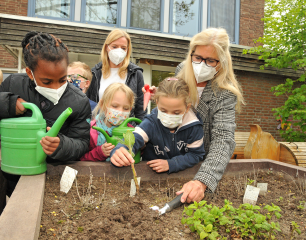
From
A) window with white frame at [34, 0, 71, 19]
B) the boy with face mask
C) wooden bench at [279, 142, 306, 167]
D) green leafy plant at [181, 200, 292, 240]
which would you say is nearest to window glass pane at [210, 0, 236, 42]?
window with white frame at [34, 0, 71, 19]

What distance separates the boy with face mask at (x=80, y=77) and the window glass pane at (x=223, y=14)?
600 centimetres

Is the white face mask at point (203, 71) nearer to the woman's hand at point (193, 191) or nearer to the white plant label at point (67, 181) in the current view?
the woman's hand at point (193, 191)

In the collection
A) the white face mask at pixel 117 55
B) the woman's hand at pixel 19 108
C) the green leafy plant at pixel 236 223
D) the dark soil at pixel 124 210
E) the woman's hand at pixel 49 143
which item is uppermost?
the white face mask at pixel 117 55

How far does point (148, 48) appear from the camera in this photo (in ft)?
22.4

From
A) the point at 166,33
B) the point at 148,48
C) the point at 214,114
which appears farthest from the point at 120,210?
the point at 166,33

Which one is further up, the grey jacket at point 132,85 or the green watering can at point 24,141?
the grey jacket at point 132,85

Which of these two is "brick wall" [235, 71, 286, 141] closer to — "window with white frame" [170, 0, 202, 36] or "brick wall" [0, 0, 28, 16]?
"window with white frame" [170, 0, 202, 36]

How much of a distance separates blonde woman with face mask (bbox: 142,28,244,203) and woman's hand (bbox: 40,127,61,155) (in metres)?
0.98

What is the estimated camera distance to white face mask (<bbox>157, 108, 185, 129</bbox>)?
1.89 m

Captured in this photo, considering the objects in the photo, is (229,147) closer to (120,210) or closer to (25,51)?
(120,210)

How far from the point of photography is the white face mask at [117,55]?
296 cm

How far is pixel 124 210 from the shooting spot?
1.31 m

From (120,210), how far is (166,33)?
6.69 m

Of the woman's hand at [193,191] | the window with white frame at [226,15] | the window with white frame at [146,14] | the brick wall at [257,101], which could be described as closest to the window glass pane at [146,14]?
the window with white frame at [146,14]
